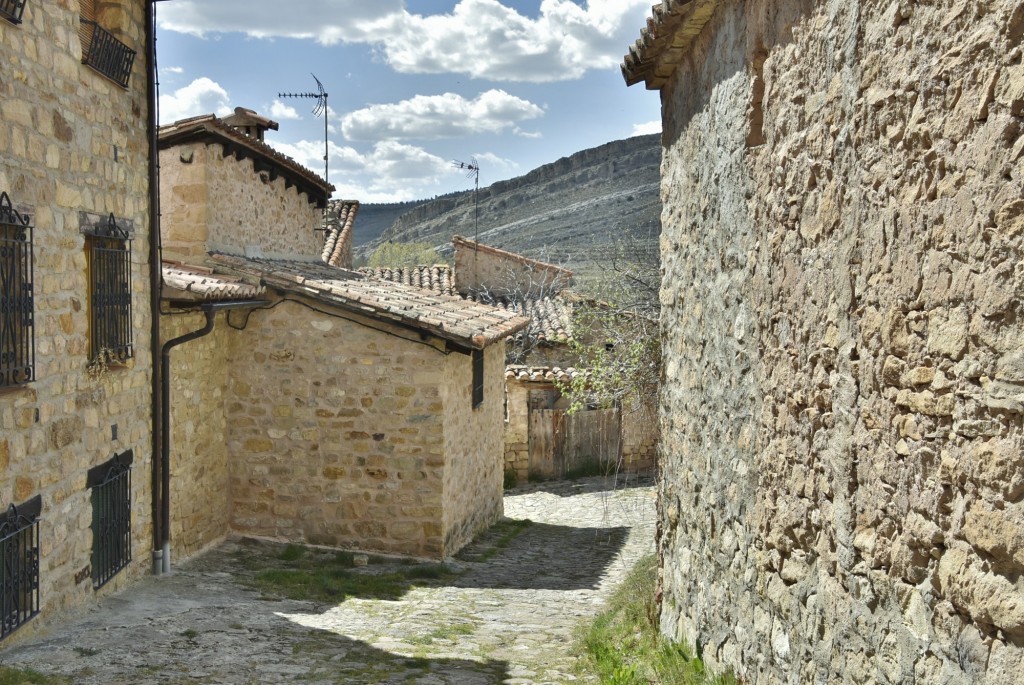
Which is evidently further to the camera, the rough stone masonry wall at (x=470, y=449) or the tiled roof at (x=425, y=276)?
the tiled roof at (x=425, y=276)

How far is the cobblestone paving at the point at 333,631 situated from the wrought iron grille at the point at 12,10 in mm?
3716

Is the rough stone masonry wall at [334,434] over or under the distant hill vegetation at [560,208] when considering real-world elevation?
under

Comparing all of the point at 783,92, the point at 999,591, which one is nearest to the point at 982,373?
the point at 999,591

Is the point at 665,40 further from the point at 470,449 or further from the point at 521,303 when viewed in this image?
the point at 521,303

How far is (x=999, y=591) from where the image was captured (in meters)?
2.56

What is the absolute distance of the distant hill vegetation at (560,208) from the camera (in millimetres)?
36125

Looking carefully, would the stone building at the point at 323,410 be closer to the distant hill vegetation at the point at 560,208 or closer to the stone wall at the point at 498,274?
the stone wall at the point at 498,274

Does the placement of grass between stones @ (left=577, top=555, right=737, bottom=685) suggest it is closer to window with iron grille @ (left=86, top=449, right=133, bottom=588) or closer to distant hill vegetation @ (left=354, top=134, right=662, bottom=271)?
window with iron grille @ (left=86, top=449, right=133, bottom=588)

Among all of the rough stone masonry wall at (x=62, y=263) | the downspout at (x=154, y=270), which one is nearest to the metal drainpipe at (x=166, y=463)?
the downspout at (x=154, y=270)

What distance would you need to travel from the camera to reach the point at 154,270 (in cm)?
823

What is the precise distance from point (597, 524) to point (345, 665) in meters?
7.83

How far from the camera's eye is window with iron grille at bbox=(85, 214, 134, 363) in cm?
709

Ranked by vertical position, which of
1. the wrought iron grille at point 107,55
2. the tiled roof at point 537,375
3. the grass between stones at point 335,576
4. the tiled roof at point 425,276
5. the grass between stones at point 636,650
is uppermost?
the wrought iron grille at point 107,55

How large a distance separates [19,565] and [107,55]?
3733 mm
